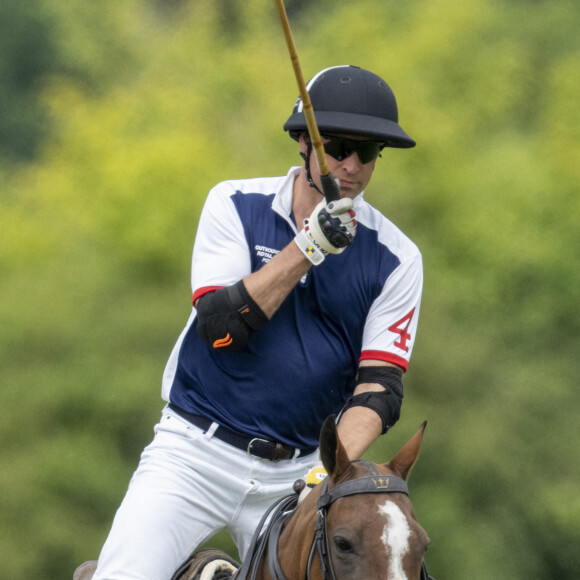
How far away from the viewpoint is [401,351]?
3.13 meters

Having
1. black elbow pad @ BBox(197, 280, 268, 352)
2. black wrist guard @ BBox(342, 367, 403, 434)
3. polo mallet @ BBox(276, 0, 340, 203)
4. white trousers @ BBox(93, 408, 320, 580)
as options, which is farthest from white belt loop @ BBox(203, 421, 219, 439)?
polo mallet @ BBox(276, 0, 340, 203)

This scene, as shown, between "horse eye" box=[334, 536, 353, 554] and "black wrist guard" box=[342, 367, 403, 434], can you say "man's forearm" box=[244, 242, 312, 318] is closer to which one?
"black wrist guard" box=[342, 367, 403, 434]

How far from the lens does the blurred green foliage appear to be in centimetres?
730

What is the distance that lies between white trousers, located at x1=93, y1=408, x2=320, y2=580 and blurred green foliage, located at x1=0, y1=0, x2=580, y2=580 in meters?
3.91

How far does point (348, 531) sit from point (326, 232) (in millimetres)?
926

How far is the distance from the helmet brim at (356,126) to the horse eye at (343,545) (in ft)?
4.23

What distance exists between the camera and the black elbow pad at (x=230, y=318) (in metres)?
2.88

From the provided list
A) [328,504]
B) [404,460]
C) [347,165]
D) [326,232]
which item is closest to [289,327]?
[326,232]

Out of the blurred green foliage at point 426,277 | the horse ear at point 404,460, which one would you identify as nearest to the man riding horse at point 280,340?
the horse ear at point 404,460

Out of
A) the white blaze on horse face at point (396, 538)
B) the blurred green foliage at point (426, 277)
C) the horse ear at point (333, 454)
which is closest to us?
the white blaze on horse face at point (396, 538)

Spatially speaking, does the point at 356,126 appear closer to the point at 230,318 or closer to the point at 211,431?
the point at 230,318

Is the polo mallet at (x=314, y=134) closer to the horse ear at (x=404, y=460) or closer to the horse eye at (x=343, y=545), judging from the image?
the horse ear at (x=404, y=460)

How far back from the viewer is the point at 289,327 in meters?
3.09

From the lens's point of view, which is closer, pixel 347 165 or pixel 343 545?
pixel 343 545
